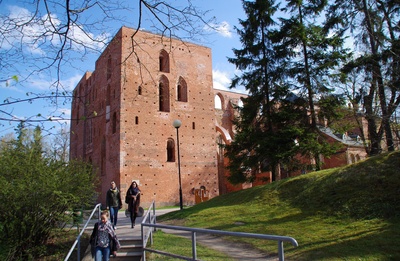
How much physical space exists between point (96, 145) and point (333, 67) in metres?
21.6

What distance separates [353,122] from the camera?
1527cm

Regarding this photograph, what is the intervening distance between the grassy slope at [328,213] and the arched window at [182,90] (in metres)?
15.4

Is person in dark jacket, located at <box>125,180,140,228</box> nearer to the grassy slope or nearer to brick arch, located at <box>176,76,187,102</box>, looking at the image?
the grassy slope

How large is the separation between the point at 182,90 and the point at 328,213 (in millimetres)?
20599

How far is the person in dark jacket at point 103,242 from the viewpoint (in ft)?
24.6

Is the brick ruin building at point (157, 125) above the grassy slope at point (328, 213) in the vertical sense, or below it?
above

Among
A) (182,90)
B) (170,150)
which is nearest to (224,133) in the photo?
(182,90)

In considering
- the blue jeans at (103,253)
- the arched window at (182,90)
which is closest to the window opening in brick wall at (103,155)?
the arched window at (182,90)

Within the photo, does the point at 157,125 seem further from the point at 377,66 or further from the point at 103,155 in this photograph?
the point at 377,66

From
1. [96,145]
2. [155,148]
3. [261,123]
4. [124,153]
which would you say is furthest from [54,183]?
[96,145]

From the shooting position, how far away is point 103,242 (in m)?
7.52

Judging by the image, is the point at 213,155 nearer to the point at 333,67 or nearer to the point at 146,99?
the point at 146,99

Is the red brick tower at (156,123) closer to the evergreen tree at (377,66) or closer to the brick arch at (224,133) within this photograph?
the brick arch at (224,133)

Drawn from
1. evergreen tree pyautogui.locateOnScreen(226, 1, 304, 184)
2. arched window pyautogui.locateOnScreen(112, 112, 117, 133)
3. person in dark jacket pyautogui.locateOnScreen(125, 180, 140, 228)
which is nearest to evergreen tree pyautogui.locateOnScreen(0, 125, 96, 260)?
person in dark jacket pyautogui.locateOnScreen(125, 180, 140, 228)
